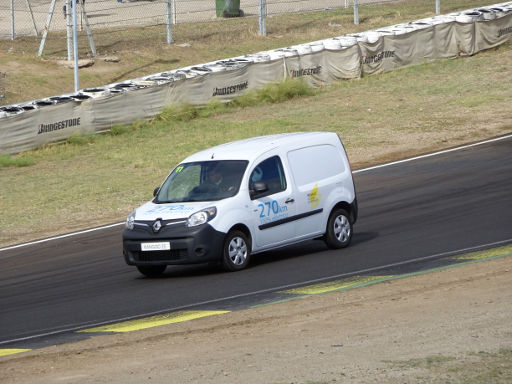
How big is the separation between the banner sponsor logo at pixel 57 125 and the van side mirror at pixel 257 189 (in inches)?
589

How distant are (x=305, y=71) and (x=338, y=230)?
65.7ft

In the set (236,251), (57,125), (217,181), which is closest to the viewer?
(236,251)

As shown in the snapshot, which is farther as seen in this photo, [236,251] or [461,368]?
[236,251]

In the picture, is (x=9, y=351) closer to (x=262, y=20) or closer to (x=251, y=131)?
(x=251, y=131)

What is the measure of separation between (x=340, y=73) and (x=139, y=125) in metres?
8.90

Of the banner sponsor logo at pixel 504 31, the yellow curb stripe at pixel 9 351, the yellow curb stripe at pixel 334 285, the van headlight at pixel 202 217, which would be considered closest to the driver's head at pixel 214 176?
the van headlight at pixel 202 217

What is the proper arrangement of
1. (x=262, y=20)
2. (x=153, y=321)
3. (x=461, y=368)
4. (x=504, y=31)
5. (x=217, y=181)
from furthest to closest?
1. (x=262, y=20)
2. (x=504, y=31)
3. (x=217, y=181)
4. (x=153, y=321)
5. (x=461, y=368)

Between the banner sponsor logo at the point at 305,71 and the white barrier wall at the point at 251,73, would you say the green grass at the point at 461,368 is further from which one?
the banner sponsor logo at the point at 305,71

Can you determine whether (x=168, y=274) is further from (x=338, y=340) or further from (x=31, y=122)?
(x=31, y=122)

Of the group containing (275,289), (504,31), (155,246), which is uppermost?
(504,31)

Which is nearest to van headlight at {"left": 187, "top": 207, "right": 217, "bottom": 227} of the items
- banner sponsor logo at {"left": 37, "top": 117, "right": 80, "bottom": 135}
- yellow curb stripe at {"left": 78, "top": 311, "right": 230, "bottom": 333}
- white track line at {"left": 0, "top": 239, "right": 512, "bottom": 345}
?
white track line at {"left": 0, "top": 239, "right": 512, "bottom": 345}

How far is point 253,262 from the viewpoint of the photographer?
557 inches

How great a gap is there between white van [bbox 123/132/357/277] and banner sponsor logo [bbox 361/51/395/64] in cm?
2113

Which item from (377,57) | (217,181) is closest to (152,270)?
(217,181)
